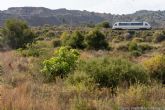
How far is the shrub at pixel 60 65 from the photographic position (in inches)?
692

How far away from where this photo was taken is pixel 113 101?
443 inches

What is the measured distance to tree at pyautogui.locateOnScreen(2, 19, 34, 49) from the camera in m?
48.9

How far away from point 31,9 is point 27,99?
190 meters

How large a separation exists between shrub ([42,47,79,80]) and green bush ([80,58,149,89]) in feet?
4.03

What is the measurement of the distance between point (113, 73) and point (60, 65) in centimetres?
296

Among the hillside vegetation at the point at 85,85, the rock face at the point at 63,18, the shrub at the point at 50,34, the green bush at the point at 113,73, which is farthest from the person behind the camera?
the rock face at the point at 63,18

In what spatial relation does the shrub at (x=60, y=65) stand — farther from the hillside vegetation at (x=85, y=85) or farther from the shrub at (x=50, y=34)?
the shrub at (x=50, y=34)

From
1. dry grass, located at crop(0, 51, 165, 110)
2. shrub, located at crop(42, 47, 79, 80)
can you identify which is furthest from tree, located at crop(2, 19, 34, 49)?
dry grass, located at crop(0, 51, 165, 110)

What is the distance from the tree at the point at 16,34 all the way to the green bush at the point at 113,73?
32.7m

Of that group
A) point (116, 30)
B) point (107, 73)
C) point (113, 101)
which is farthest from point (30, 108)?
point (116, 30)

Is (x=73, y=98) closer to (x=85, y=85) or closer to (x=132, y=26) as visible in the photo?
(x=85, y=85)

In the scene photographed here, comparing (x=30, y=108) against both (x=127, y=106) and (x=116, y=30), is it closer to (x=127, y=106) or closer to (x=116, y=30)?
(x=127, y=106)

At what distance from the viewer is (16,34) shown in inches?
1962

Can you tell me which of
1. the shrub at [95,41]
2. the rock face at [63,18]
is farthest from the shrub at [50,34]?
the rock face at [63,18]
